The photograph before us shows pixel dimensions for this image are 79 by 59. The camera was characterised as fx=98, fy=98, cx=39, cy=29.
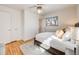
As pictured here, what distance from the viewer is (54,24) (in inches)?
55.2

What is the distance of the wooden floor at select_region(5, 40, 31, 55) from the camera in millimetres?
1270

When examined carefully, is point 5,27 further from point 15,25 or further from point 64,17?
point 64,17

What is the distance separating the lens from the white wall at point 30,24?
1.41 metres

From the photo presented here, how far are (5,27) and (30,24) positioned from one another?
1.13 feet

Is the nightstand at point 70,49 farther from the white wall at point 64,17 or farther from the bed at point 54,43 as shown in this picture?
the white wall at point 64,17

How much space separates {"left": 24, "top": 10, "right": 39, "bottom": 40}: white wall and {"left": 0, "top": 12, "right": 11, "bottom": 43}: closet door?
0.77 feet

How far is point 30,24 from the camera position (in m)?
1.42

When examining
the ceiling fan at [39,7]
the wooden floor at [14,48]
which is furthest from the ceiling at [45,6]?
the wooden floor at [14,48]

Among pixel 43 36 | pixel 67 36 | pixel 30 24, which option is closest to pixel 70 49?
pixel 67 36

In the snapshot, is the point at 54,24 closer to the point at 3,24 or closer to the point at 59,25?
the point at 59,25

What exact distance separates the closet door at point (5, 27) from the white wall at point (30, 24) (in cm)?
23
